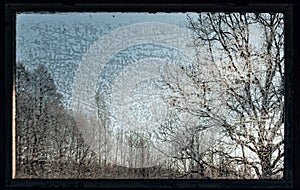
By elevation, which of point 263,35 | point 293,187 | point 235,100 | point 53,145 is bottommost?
point 293,187

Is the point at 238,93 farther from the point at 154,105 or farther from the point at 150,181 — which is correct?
the point at 150,181

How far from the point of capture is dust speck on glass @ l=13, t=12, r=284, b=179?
168cm

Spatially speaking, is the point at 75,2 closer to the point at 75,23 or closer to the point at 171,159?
the point at 75,23

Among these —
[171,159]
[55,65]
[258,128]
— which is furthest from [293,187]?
[55,65]

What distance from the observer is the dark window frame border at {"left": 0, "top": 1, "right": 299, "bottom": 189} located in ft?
5.43

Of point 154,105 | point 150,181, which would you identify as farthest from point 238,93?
point 150,181

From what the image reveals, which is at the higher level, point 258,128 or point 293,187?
point 258,128

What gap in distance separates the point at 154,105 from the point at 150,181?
7.9 inches

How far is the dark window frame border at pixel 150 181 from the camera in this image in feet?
5.43

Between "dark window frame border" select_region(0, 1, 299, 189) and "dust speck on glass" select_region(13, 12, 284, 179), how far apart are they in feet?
0.06

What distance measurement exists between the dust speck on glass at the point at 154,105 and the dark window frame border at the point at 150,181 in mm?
18

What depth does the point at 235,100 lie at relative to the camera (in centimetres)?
169

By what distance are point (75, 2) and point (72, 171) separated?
17.6 inches

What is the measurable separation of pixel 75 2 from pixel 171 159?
Result: 1.59ft
